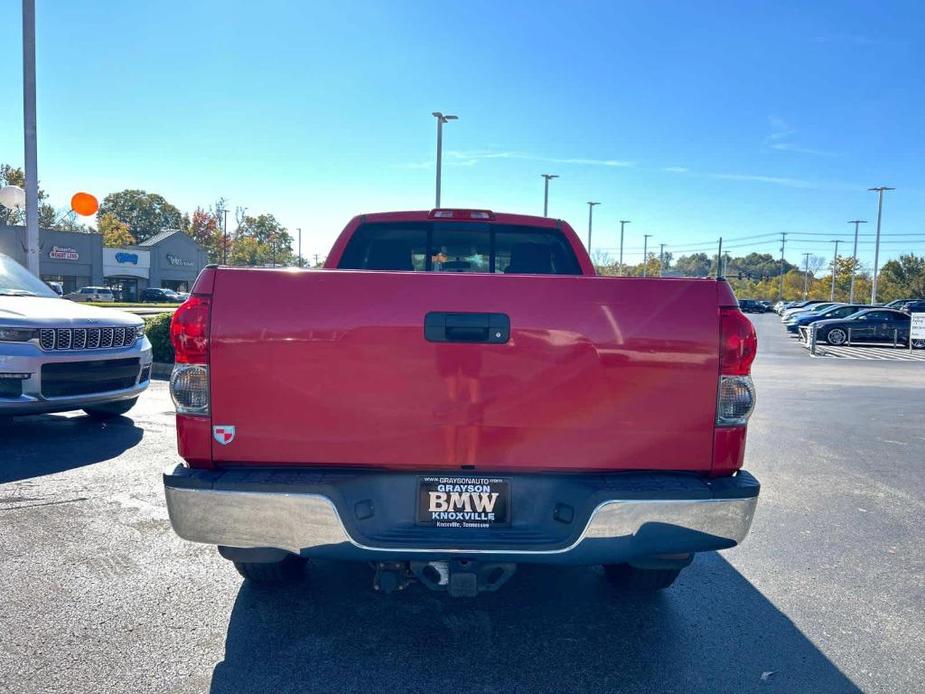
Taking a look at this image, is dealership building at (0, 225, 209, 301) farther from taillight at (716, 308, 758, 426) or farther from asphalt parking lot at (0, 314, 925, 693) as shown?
taillight at (716, 308, 758, 426)

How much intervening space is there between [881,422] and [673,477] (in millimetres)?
8278

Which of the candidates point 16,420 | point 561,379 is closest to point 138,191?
point 16,420

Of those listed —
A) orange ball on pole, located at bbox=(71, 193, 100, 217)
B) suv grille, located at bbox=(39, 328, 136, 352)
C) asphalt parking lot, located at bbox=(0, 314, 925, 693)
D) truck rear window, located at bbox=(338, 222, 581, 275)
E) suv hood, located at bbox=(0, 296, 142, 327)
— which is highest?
orange ball on pole, located at bbox=(71, 193, 100, 217)

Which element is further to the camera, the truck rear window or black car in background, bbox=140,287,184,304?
black car in background, bbox=140,287,184,304

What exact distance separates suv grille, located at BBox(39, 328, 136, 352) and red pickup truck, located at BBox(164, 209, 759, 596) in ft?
15.4

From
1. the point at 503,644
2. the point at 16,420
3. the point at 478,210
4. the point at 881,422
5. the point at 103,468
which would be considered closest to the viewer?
the point at 503,644

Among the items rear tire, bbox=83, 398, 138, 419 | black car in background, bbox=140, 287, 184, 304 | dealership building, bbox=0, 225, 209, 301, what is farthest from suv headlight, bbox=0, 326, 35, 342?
black car in background, bbox=140, 287, 184, 304

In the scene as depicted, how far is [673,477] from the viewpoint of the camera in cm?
271

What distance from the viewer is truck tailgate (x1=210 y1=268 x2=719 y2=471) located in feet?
8.55

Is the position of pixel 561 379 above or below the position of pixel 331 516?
above

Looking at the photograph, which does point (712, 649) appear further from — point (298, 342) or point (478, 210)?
point (478, 210)

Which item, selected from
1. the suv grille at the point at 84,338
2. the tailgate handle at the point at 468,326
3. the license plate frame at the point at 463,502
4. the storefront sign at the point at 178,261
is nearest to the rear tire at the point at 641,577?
the license plate frame at the point at 463,502

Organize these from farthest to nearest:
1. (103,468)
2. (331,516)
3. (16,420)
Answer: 1. (16,420)
2. (103,468)
3. (331,516)

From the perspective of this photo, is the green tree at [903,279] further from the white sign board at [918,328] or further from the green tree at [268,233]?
the green tree at [268,233]
